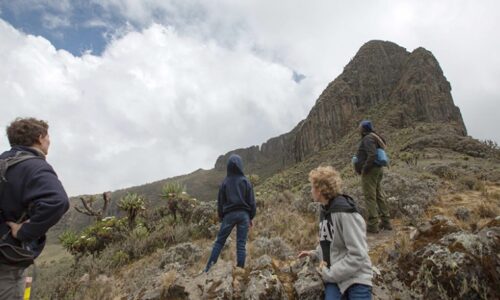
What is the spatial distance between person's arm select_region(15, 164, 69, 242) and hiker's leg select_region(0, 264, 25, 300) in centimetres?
23

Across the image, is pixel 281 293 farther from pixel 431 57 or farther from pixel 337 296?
pixel 431 57

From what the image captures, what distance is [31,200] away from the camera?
247 centimetres

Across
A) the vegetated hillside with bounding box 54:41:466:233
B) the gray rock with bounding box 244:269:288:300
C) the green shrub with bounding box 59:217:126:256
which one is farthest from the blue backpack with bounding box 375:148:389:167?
the vegetated hillside with bounding box 54:41:466:233

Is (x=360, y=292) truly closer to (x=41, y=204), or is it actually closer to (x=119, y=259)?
(x=41, y=204)

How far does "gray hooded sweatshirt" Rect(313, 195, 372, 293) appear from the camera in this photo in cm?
267

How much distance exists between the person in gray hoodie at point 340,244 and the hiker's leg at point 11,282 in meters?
2.33

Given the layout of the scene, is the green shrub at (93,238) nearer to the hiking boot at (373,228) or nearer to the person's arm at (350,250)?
the hiking boot at (373,228)

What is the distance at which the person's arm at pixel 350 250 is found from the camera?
8.71 feet

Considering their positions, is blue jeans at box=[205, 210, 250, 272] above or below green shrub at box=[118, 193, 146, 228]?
below

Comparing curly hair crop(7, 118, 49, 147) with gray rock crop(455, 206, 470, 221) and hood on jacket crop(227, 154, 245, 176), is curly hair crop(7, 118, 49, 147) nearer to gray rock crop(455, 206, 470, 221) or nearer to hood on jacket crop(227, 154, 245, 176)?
hood on jacket crop(227, 154, 245, 176)

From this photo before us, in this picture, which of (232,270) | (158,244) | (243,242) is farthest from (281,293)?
(158,244)

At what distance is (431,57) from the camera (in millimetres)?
81312

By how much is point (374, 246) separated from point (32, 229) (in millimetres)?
5192

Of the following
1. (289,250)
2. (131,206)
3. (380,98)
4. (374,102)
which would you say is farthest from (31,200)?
Result: (380,98)
